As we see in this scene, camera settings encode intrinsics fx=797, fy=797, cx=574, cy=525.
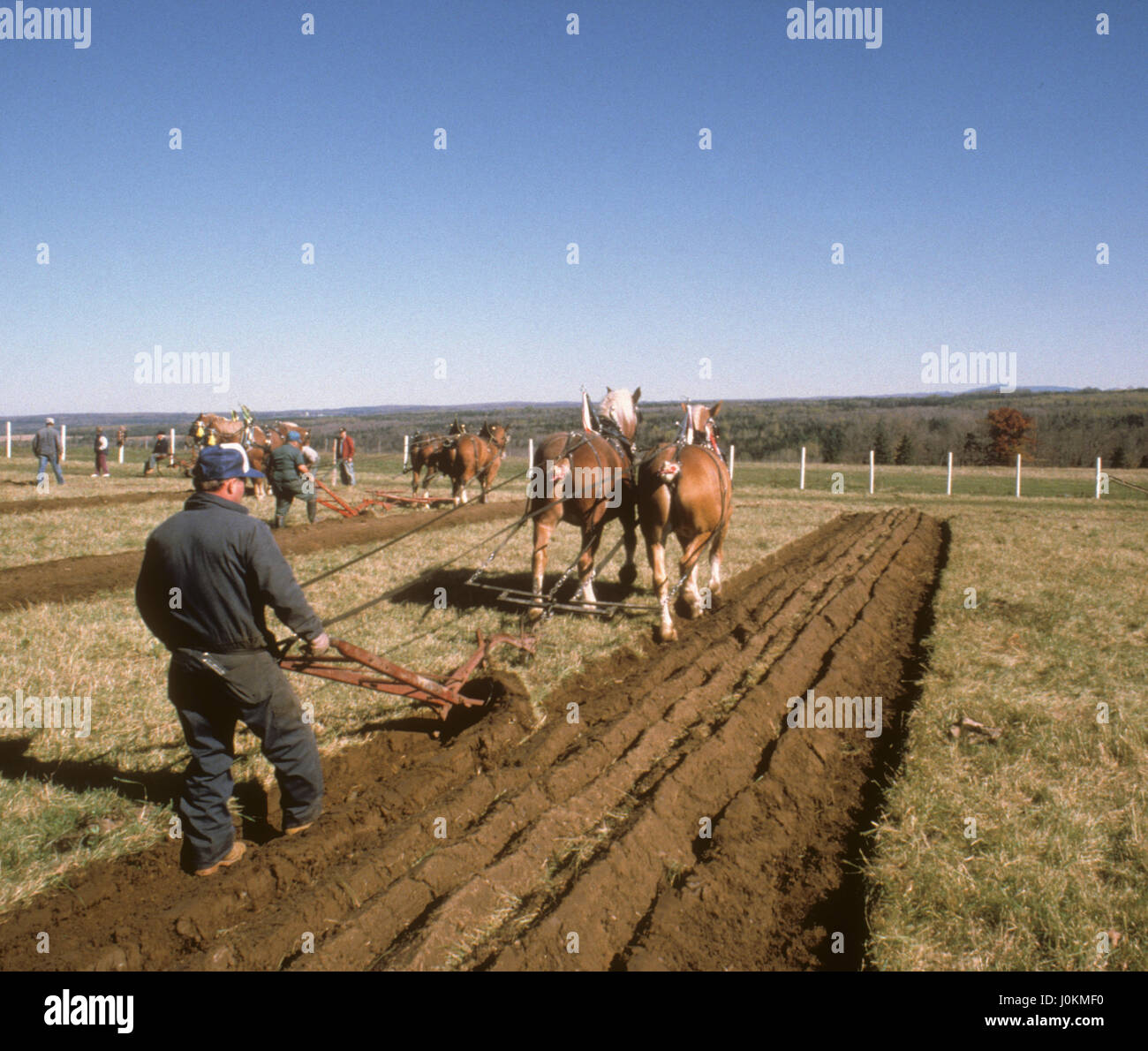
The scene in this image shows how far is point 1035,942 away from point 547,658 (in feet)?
14.9

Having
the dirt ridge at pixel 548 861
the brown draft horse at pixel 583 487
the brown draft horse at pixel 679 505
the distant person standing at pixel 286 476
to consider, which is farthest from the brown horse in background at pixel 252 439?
the dirt ridge at pixel 548 861

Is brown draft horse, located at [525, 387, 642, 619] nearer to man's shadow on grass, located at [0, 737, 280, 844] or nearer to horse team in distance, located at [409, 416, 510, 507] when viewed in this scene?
man's shadow on grass, located at [0, 737, 280, 844]

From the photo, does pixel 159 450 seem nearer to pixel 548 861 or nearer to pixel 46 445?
pixel 46 445

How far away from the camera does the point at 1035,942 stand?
134 inches

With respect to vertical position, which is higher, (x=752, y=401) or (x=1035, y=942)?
(x=752, y=401)

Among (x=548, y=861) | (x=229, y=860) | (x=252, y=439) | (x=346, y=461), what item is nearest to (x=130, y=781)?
(x=229, y=860)

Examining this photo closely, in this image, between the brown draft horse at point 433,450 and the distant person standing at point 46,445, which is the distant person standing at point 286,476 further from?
the distant person standing at point 46,445

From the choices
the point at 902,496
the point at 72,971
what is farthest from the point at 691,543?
the point at 902,496

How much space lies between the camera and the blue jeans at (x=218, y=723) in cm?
397

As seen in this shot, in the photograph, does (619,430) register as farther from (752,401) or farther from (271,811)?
(752,401)

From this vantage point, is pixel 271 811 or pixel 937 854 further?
pixel 271 811

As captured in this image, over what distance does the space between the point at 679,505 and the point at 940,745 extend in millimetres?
3799

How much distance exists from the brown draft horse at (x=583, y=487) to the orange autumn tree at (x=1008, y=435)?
41.7 meters

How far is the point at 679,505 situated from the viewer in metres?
8.56
